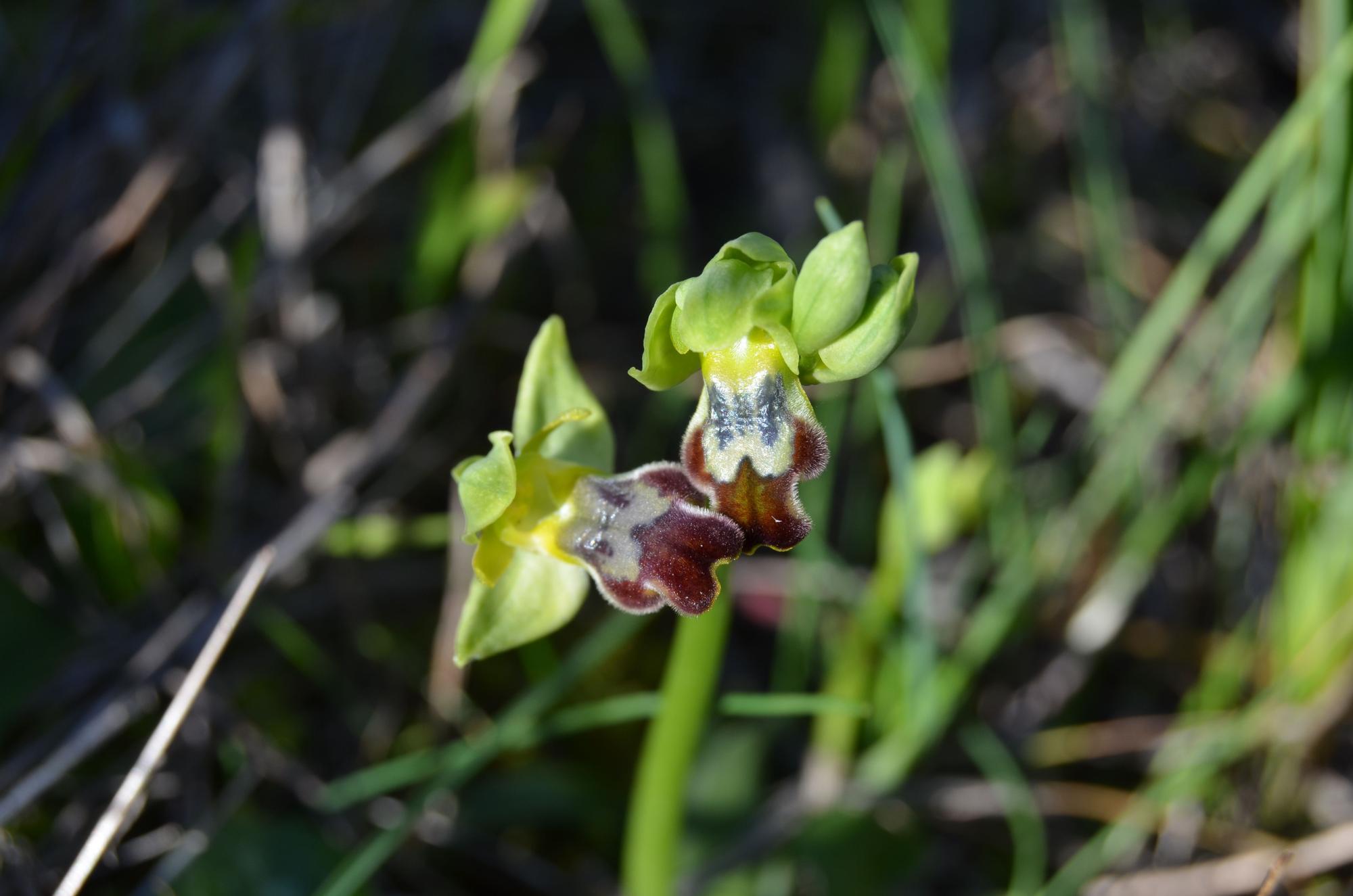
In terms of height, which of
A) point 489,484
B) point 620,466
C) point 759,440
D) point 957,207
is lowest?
point 489,484

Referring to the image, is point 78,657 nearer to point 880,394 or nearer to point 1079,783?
point 880,394

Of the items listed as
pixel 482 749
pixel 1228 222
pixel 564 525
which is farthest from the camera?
pixel 1228 222

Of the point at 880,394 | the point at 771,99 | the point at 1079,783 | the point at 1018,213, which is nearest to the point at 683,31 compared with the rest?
the point at 771,99

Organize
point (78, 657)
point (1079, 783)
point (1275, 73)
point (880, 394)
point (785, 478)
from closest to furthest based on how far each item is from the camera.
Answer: point (785, 478)
point (880, 394)
point (78, 657)
point (1079, 783)
point (1275, 73)

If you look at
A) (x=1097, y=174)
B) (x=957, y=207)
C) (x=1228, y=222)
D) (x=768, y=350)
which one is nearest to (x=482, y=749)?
(x=768, y=350)

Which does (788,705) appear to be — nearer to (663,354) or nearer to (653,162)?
(663,354)
